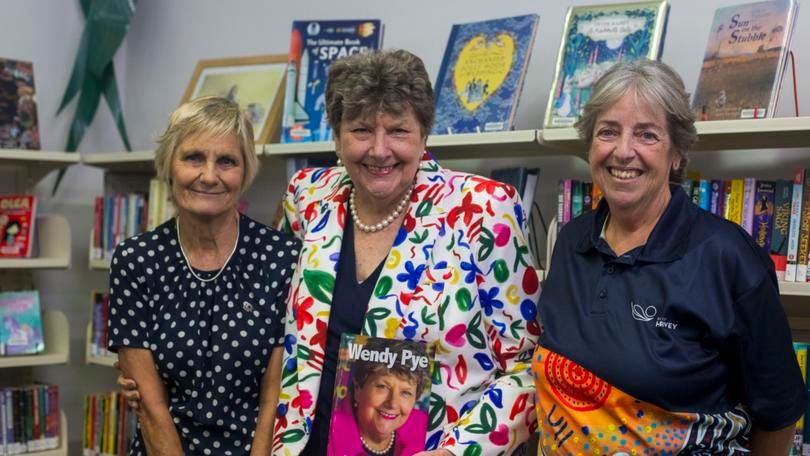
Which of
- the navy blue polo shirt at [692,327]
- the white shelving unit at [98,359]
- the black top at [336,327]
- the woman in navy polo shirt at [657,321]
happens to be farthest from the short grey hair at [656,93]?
the white shelving unit at [98,359]

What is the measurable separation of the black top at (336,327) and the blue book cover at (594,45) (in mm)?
940

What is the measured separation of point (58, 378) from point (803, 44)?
10.8 feet

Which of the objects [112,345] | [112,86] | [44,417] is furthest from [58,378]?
[112,345]

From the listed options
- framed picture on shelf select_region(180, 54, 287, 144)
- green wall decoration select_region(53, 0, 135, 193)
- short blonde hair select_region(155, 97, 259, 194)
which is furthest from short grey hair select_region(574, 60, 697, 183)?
green wall decoration select_region(53, 0, 135, 193)

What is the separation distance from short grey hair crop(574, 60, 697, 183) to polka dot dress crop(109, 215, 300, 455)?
2.76 ft

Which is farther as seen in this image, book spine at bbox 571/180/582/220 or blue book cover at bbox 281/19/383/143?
blue book cover at bbox 281/19/383/143

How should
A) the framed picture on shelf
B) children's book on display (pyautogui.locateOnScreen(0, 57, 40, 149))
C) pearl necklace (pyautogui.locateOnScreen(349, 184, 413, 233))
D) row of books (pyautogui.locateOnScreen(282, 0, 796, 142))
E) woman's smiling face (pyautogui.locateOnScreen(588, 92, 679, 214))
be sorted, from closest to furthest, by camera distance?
woman's smiling face (pyautogui.locateOnScreen(588, 92, 679, 214)) < pearl necklace (pyautogui.locateOnScreen(349, 184, 413, 233)) < row of books (pyautogui.locateOnScreen(282, 0, 796, 142)) < the framed picture on shelf < children's book on display (pyautogui.locateOnScreen(0, 57, 40, 149))

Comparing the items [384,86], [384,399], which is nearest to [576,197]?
[384,86]

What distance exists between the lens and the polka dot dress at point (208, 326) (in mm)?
2158

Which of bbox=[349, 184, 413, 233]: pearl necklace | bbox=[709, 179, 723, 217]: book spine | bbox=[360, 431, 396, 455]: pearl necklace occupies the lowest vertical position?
bbox=[360, 431, 396, 455]: pearl necklace

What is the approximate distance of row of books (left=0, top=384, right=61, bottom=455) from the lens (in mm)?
3568

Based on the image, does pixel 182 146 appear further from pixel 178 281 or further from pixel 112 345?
pixel 112 345

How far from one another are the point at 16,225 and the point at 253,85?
1.08 meters

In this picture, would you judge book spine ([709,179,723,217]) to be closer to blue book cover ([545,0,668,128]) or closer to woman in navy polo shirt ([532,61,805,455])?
blue book cover ([545,0,668,128])
